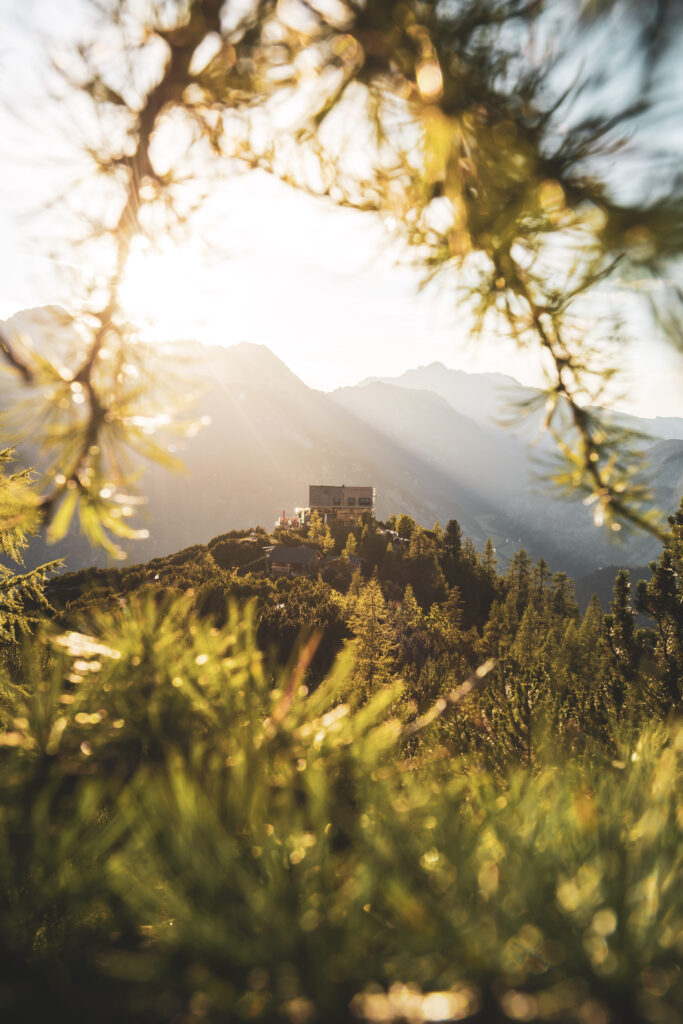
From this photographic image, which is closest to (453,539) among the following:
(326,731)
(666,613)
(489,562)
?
(489,562)

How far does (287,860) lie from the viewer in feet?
2.91

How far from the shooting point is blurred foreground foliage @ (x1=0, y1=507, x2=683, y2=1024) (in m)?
0.69

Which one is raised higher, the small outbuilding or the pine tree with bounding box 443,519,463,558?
the pine tree with bounding box 443,519,463,558

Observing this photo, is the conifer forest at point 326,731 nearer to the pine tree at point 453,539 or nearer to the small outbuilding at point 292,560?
the small outbuilding at point 292,560

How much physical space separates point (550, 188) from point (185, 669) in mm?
1601

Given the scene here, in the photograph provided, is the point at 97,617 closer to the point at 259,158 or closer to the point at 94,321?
the point at 94,321

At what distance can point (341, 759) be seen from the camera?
1.15m

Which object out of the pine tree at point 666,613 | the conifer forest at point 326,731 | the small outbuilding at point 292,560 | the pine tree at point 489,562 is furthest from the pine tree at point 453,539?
the conifer forest at point 326,731

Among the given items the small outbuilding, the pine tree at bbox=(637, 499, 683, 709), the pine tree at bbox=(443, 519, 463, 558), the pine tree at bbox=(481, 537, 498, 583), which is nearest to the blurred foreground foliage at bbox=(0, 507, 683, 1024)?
the pine tree at bbox=(637, 499, 683, 709)

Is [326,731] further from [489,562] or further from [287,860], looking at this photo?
[489,562]

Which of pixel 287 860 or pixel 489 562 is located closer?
pixel 287 860

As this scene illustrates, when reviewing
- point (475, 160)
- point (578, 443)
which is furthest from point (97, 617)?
point (578, 443)

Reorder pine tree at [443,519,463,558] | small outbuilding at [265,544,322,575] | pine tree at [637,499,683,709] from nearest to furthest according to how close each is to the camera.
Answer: pine tree at [637,499,683,709]
small outbuilding at [265,544,322,575]
pine tree at [443,519,463,558]

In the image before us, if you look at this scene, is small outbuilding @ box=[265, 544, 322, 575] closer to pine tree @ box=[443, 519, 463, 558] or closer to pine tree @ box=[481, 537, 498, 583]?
pine tree @ box=[443, 519, 463, 558]
